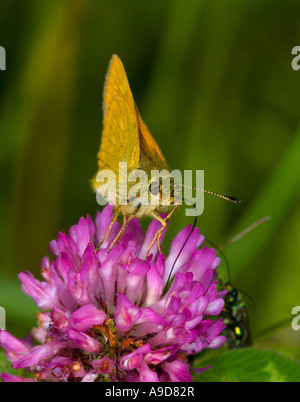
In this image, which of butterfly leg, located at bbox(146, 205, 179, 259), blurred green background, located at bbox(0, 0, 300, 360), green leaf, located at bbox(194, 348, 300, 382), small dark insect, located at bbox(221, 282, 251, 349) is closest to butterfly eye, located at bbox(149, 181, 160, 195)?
butterfly leg, located at bbox(146, 205, 179, 259)

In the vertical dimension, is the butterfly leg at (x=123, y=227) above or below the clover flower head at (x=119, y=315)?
above

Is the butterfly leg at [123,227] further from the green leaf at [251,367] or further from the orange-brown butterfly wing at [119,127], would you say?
the green leaf at [251,367]

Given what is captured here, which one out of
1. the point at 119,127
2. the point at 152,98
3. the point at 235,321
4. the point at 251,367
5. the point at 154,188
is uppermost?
the point at 152,98

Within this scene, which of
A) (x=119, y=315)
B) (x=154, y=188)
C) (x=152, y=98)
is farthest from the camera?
(x=152, y=98)

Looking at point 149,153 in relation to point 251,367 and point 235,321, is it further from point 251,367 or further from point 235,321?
point 251,367

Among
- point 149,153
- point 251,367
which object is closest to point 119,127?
point 149,153

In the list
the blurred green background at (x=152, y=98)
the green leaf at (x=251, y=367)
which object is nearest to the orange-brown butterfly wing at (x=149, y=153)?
the green leaf at (x=251, y=367)
